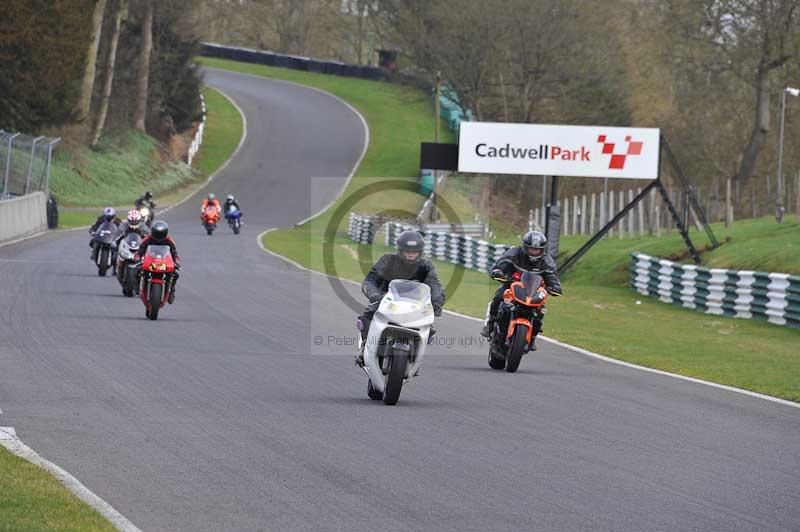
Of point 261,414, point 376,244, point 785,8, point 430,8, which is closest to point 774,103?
point 785,8

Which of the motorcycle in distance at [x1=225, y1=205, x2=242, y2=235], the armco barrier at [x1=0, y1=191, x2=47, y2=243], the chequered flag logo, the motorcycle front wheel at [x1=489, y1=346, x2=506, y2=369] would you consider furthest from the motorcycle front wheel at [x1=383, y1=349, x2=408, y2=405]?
the motorcycle in distance at [x1=225, y1=205, x2=242, y2=235]

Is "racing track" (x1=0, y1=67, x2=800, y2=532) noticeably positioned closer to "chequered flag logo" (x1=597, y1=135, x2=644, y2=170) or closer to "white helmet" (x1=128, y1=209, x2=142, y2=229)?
"white helmet" (x1=128, y1=209, x2=142, y2=229)

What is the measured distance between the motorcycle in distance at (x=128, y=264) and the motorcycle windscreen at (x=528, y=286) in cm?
929

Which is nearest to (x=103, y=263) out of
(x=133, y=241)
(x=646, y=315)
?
(x=133, y=241)

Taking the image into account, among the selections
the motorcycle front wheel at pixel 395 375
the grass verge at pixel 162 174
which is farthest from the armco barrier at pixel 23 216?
the motorcycle front wheel at pixel 395 375

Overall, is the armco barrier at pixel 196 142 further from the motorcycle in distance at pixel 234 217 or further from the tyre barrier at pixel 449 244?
the motorcycle in distance at pixel 234 217

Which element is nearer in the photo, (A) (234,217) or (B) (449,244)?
(B) (449,244)

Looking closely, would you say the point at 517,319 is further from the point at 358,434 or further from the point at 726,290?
the point at 726,290

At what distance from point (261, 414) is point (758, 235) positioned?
81.8ft

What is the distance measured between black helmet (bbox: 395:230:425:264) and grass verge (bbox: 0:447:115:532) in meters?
4.42

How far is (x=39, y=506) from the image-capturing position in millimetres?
7156

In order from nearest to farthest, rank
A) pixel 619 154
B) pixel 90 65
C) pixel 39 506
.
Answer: pixel 39 506 < pixel 619 154 < pixel 90 65

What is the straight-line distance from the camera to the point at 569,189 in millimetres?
59625

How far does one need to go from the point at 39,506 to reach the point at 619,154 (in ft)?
87.7
